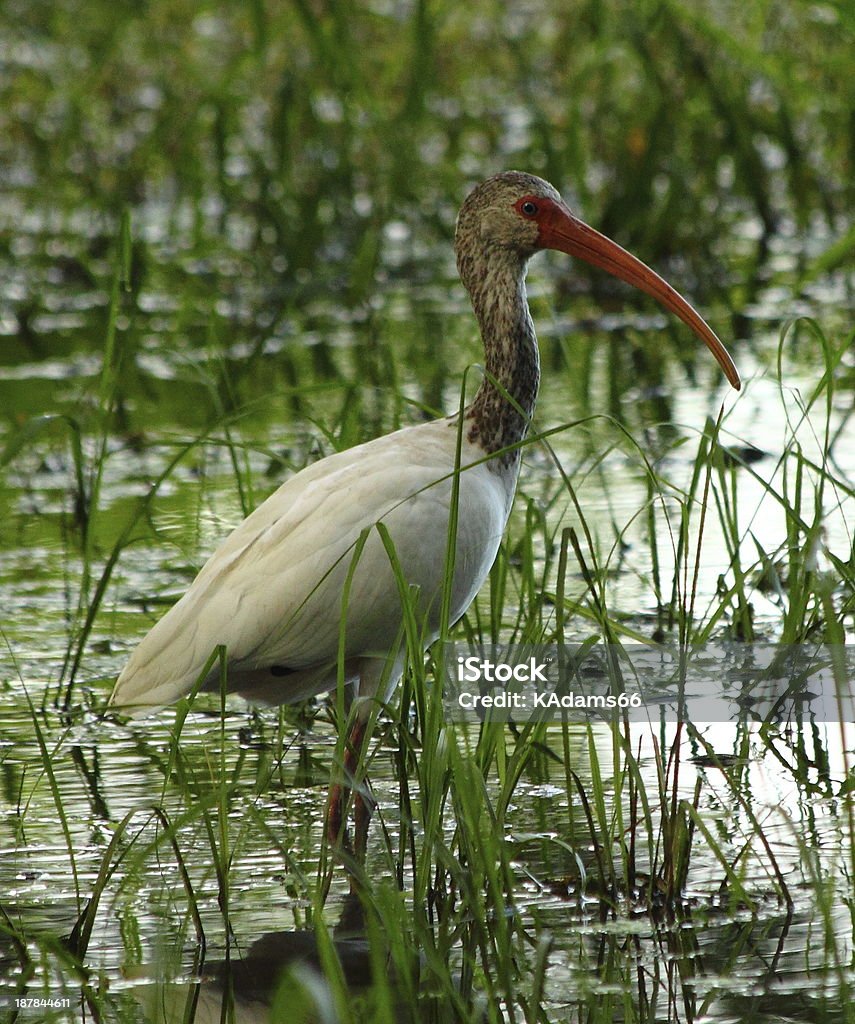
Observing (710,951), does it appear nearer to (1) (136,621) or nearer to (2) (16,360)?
(1) (136,621)

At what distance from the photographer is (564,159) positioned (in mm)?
11188

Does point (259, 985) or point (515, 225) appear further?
point (515, 225)

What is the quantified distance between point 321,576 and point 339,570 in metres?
0.06

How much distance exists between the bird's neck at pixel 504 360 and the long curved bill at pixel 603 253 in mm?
132

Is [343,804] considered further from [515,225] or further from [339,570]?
[515,225]

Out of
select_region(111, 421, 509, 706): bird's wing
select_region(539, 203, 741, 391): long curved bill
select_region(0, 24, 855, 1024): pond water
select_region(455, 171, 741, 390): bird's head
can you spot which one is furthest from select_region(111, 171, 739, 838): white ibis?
select_region(455, 171, 741, 390): bird's head

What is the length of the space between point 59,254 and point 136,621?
6.32m

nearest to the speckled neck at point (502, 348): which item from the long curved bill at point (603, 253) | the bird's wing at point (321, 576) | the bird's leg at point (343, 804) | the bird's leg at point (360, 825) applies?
the long curved bill at point (603, 253)

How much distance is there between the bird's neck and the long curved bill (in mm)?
132

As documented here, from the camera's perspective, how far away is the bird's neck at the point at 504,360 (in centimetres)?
505

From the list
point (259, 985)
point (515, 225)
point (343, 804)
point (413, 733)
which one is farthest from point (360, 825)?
point (515, 225)

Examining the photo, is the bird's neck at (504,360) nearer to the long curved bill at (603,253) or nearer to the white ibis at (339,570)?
the white ibis at (339,570)

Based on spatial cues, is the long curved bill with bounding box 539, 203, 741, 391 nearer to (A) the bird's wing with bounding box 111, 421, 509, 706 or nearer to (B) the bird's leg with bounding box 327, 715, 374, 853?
(A) the bird's wing with bounding box 111, 421, 509, 706

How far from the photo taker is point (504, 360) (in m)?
5.20
